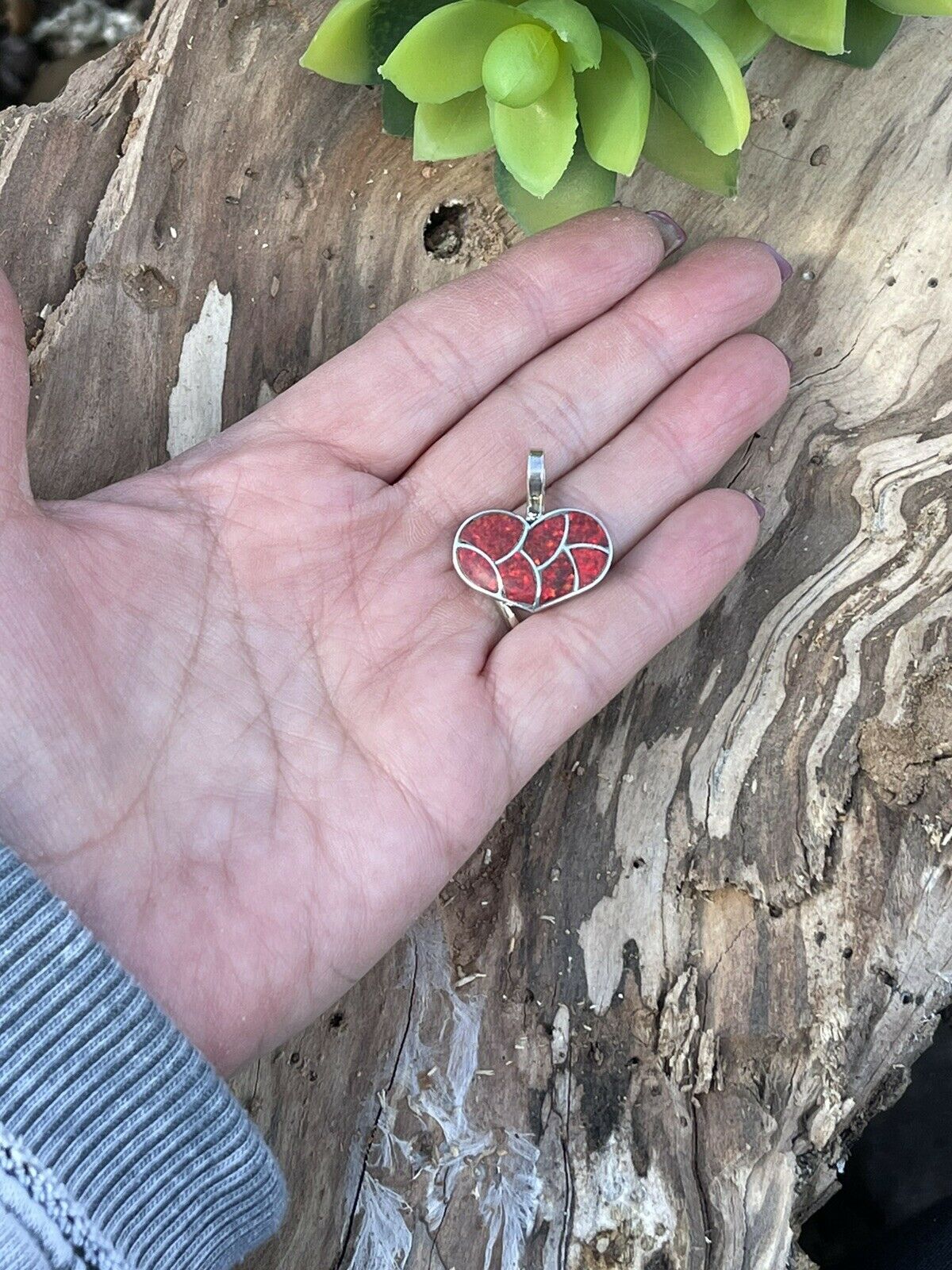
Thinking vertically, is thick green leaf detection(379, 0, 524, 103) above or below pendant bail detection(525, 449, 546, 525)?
above

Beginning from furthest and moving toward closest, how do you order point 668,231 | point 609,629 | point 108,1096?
point 668,231 < point 609,629 < point 108,1096

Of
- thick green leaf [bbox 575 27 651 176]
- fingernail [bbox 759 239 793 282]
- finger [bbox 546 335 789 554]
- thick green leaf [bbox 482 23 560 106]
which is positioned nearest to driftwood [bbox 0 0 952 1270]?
fingernail [bbox 759 239 793 282]

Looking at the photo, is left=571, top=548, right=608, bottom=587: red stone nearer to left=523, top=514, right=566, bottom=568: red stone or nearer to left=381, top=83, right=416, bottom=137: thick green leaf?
left=523, top=514, right=566, bottom=568: red stone

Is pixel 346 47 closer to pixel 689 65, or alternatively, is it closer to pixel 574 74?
pixel 574 74

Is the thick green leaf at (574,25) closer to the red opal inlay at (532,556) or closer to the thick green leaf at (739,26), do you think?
the thick green leaf at (739,26)

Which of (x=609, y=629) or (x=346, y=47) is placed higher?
(x=346, y=47)

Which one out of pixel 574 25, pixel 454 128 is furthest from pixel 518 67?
pixel 454 128

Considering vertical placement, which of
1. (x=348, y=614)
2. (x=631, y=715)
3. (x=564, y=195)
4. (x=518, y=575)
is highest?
(x=564, y=195)
